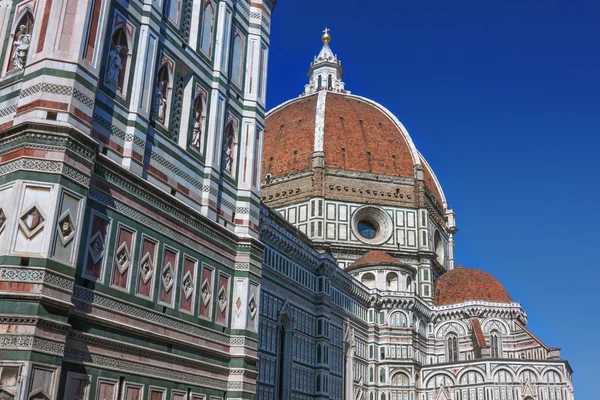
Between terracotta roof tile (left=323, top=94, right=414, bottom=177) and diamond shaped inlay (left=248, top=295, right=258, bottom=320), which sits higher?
terracotta roof tile (left=323, top=94, right=414, bottom=177)

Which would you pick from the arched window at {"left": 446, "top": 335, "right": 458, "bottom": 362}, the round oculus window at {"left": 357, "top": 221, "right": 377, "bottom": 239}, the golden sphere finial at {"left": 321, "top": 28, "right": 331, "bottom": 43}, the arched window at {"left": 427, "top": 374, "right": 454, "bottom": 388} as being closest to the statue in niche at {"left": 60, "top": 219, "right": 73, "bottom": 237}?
the arched window at {"left": 427, "top": 374, "right": 454, "bottom": 388}

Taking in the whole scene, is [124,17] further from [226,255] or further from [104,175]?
[226,255]

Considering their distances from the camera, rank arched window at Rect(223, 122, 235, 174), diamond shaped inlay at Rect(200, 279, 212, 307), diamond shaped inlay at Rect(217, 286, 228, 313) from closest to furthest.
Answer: diamond shaped inlay at Rect(200, 279, 212, 307), diamond shaped inlay at Rect(217, 286, 228, 313), arched window at Rect(223, 122, 235, 174)

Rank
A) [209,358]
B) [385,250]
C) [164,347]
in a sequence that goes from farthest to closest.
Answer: [385,250] → [209,358] → [164,347]

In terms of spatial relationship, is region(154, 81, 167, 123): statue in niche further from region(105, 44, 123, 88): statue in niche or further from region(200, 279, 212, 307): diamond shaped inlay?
region(200, 279, 212, 307): diamond shaped inlay

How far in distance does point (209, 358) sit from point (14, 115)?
5905 millimetres

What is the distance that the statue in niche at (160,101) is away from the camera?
43.2 feet

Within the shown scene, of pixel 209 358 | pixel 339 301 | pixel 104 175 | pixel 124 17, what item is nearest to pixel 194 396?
pixel 209 358

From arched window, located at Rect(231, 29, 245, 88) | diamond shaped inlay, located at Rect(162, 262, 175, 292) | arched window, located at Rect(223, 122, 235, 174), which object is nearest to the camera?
diamond shaped inlay, located at Rect(162, 262, 175, 292)

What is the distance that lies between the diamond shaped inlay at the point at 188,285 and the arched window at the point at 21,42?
483cm

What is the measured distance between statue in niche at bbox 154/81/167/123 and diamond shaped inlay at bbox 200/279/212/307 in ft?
11.1

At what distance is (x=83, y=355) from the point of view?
1024 cm

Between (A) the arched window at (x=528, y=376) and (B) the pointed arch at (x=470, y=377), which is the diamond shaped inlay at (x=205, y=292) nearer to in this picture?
(B) the pointed arch at (x=470, y=377)

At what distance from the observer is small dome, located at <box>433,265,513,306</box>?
62.6 metres
